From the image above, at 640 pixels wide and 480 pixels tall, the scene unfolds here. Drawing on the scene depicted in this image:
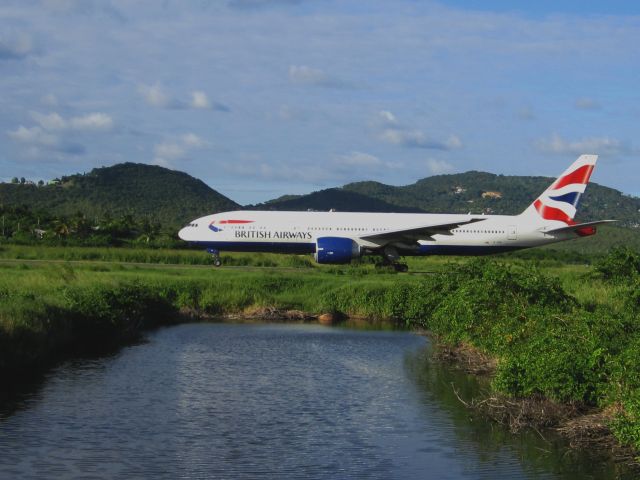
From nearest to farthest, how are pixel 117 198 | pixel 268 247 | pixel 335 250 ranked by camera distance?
pixel 335 250 < pixel 268 247 < pixel 117 198

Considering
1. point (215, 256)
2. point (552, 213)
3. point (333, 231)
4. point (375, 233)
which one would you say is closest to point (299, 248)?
point (333, 231)

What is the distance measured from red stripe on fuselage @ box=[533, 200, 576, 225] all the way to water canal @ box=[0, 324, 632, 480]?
102 ft

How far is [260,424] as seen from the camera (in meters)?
21.6

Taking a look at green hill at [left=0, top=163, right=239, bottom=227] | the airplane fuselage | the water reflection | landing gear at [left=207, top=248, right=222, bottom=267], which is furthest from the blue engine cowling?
green hill at [left=0, top=163, right=239, bottom=227]

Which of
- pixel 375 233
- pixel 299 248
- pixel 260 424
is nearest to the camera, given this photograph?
pixel 260 424

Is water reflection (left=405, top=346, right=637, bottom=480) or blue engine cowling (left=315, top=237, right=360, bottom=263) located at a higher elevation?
blue engine cowling (left=315, top=237, right=360, bottom=263)

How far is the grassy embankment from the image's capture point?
68.2 ft

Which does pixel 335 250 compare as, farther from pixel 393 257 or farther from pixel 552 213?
pixel 552 213

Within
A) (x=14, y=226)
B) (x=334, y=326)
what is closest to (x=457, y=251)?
(x=334, y=326)

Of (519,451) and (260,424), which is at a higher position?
(260,424)

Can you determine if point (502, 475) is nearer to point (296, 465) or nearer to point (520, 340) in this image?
point (296, 465)

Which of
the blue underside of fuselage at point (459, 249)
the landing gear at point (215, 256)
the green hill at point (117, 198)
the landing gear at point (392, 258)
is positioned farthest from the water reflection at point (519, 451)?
the green hill at point (117, 198)

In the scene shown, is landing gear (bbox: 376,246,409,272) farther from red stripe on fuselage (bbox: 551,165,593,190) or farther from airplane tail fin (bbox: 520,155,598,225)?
red stripe on fuselage (bbox: 551,165,593,190)

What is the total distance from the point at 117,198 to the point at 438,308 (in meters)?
153
